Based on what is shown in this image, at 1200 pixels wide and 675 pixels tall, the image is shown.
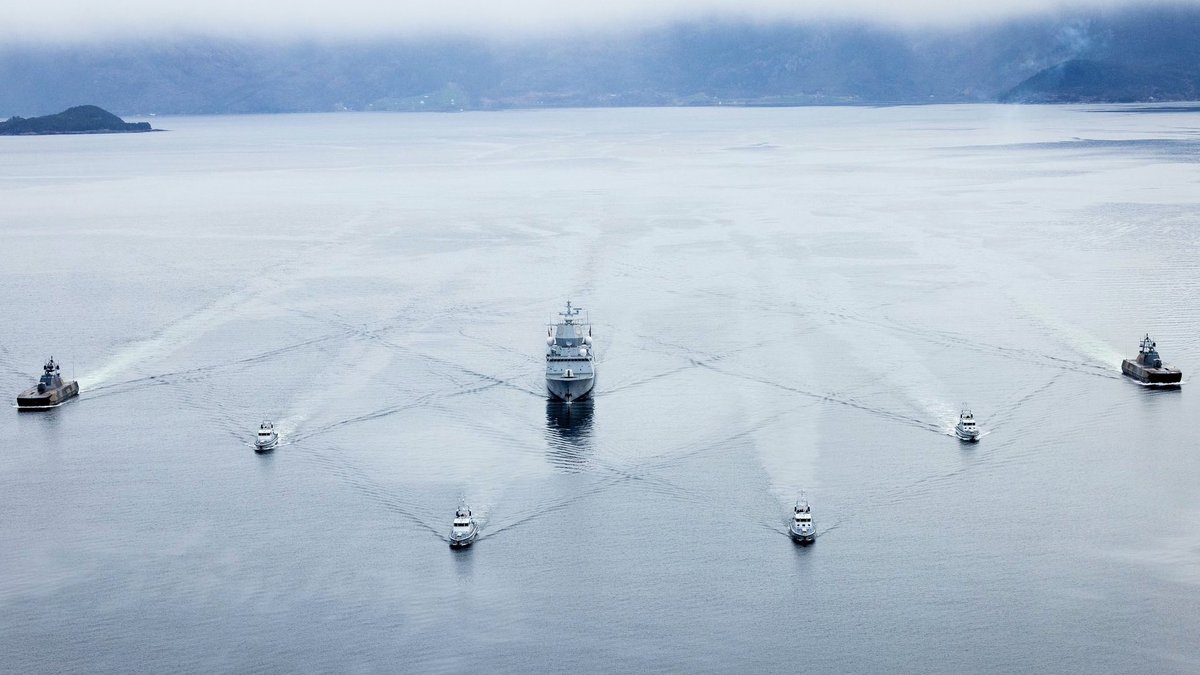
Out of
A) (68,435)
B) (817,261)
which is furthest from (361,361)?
(817,261)

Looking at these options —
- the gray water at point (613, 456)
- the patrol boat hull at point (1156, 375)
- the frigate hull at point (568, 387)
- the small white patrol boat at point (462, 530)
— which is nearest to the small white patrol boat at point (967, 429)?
the gray water at point (613, 456)

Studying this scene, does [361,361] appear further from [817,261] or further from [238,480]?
[817,261]

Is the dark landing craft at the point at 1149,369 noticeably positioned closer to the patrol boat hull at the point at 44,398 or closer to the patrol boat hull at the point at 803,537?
the patrol boat hull at the point at 803,537

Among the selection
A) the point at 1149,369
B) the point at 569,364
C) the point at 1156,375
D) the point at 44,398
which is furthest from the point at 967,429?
the point at 44,398

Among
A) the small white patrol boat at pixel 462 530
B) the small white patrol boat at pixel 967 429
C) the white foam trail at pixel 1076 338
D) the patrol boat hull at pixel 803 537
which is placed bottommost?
the patrol boat hull at pixel 803 537

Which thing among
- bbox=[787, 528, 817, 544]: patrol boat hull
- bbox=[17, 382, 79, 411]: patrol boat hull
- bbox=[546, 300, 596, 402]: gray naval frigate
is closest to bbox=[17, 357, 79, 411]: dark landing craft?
bbox=[17, 382, 79, 411]: patrol boat hull

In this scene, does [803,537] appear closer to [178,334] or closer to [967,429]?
[967,429]

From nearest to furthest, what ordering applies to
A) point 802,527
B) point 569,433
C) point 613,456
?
point 802,527 < point 613,456 < point 569,433
